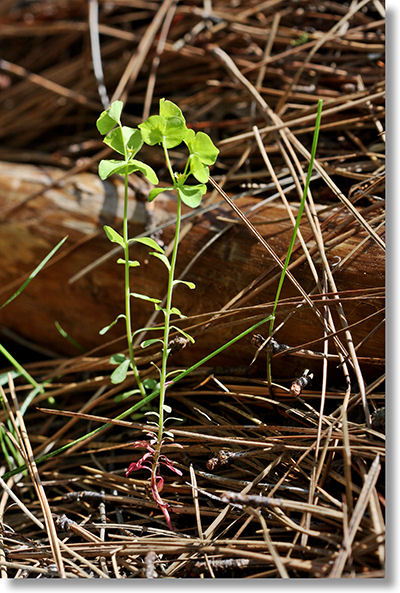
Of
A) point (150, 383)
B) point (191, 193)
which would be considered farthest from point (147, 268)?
point (191, 193)

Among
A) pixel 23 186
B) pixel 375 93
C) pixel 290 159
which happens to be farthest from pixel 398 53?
pixel 23 186

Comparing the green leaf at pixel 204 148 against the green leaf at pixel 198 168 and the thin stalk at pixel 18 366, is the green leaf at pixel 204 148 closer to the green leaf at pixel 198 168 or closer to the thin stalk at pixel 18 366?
the green leaf at pixel 198 168

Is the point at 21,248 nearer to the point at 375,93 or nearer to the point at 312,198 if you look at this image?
the point at 312,198

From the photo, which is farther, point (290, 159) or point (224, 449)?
point (290, 159)

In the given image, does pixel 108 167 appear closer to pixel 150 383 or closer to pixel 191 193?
pixel 191 193

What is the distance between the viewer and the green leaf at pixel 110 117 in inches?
39.8

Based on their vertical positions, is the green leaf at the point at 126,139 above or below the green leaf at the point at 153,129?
below

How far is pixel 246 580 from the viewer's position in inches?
38.3

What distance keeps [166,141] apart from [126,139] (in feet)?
0.28

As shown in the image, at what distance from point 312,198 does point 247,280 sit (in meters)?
0.30

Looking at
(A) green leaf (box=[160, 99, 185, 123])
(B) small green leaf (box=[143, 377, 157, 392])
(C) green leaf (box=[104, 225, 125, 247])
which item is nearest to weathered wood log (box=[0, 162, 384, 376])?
(B) small green leaf (box=[143, 377, 157, 392])

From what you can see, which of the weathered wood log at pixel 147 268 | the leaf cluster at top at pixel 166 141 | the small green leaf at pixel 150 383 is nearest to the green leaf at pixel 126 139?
the leaf cluster at top at pixel 166 141

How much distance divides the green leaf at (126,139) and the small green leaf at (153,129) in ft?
0.11

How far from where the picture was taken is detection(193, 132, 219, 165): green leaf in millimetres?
982
